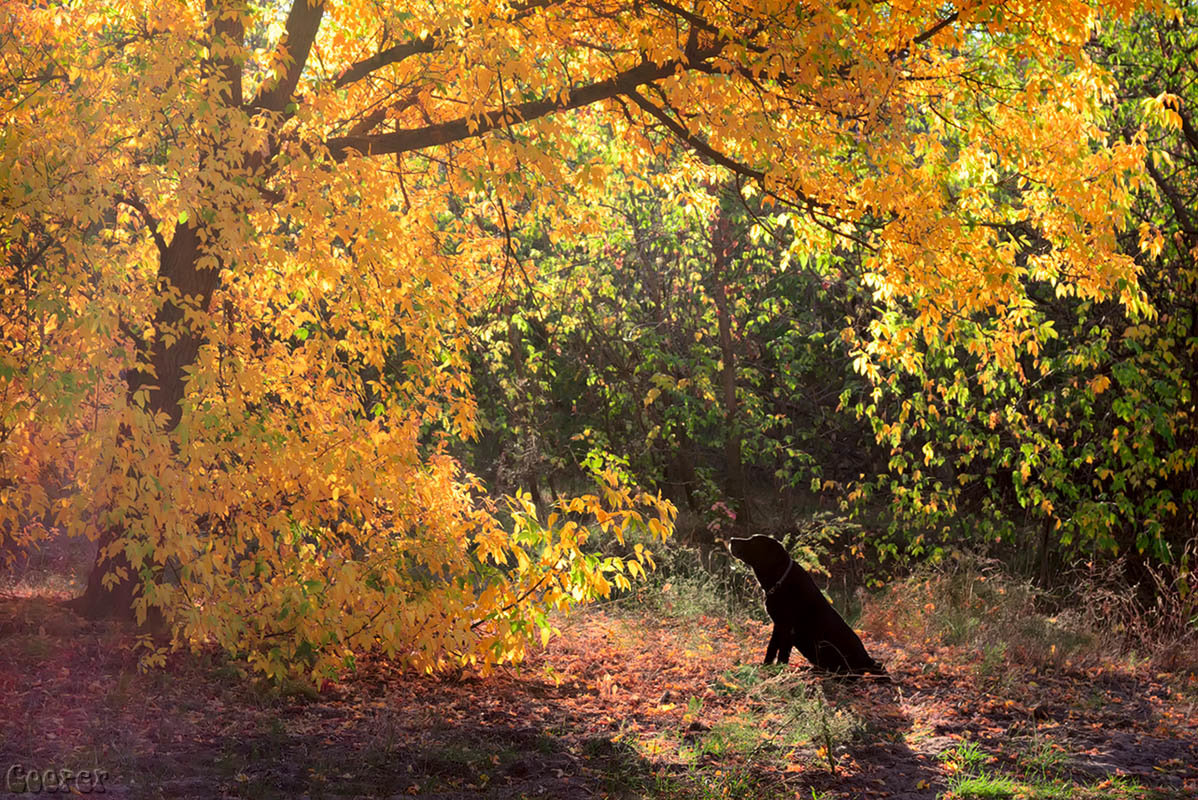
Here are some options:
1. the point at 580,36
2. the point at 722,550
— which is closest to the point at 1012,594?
the point at 722,550

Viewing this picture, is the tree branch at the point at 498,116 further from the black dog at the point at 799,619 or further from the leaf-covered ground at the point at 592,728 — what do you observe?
the leaf-covered ground at the point at 592,728

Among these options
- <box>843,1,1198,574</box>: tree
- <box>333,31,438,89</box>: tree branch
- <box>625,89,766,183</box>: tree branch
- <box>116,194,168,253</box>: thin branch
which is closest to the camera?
<box>116,194,168,253</box>: thin branch

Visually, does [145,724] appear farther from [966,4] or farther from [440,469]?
[966,4]

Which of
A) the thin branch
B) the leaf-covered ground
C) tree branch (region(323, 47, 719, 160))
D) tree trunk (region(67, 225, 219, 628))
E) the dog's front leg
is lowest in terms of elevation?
the leaf-covered ground

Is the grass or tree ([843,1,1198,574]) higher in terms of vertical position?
tree ([843,1,1198,574])

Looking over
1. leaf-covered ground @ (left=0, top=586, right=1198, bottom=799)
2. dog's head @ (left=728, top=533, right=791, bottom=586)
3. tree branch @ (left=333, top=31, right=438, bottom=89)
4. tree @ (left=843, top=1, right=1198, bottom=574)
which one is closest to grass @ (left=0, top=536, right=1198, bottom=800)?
leaf-covered ground @ (left=0, top=586, right=1198, bottom=799)

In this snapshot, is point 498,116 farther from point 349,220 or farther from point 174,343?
point 174,343

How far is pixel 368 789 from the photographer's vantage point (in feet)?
15.6

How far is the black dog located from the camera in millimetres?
7137

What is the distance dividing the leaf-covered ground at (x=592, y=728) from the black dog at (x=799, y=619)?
0.19 metres

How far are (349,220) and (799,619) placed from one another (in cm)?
402

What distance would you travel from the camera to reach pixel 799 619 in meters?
7.17

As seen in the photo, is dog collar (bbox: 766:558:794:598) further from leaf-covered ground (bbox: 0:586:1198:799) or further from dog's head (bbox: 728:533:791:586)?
leaf-covered ground (bbox: 0:586:1198:799)

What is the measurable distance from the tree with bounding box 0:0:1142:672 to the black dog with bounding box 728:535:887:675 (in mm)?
1490
